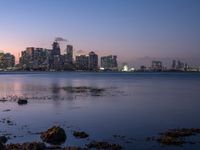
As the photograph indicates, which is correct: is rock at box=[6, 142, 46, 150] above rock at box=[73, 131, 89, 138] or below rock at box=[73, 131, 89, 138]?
above

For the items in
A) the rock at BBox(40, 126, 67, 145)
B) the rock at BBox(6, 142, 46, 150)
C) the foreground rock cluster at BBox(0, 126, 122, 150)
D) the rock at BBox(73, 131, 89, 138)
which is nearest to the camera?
the rock at BBox(6, 142, 46, 150)

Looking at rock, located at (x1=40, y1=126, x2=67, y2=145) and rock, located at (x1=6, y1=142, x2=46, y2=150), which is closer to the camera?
rock, located at (x1=6, y1=142, x2=46, y2=150)

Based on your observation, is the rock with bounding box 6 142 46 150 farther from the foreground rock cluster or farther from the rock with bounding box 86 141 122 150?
the rock with bounding box 86 141 122 150

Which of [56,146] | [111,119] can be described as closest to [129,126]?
[111,119]

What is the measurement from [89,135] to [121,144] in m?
4.68

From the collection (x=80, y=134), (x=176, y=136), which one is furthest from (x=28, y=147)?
(x=176, y=136)

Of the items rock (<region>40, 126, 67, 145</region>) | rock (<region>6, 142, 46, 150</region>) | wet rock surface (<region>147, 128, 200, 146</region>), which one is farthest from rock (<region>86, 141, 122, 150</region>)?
wet rock surface (<region>147, 128, 200, 146</region>)

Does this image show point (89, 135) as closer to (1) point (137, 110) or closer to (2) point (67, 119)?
(2) point (67, 119)

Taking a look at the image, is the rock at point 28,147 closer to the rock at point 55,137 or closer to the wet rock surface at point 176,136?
the rock at point 55,137

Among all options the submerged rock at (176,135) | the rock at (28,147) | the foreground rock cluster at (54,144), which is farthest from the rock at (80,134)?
the submerged rock at (176,135)

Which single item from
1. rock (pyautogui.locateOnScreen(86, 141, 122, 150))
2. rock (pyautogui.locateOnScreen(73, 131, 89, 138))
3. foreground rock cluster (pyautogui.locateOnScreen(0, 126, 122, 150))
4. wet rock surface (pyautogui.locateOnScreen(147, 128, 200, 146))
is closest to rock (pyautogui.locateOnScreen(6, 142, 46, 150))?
foreground rock cluster (pyautogui.locateOnScreen(0, 126, 122, 150))

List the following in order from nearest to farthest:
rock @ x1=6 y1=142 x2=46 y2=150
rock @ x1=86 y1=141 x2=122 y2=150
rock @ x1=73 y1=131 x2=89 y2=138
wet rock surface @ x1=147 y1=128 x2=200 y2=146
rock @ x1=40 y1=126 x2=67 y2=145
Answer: rock @ x1=6 y1=142 x2=46 y2=150 → rock @ x1=86 y1=141 x2=122 y2=150 → wet rock surface @ x1=147 y1=128 x2=200 y2=146 → rock @ x1=40 y1=126 x2=67 y2=145 → rock @ x1=73 y1=131 x2=89 y2=138

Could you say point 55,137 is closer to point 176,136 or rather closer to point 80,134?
point 80,134

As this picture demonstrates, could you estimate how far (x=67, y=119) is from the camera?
45.3m
